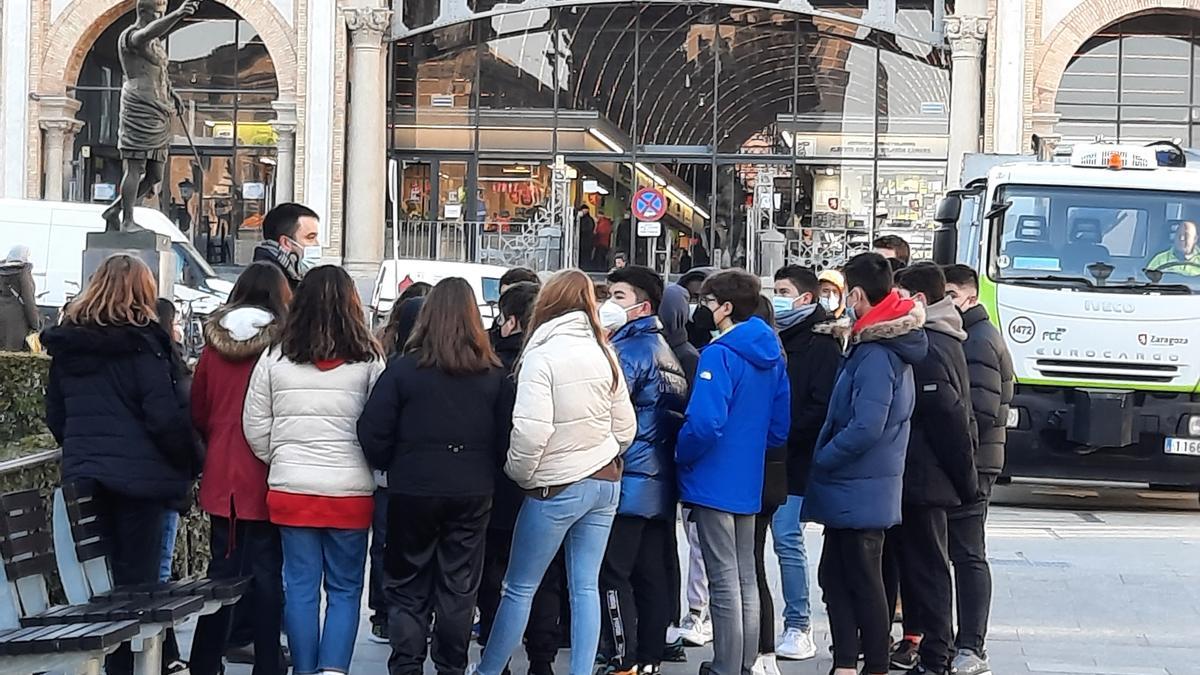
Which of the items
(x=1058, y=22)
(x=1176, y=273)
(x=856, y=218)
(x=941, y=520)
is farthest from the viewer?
(x=856, y=218)

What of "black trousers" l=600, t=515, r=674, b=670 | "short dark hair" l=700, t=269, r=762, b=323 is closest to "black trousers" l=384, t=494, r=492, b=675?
"black trousers" l=600, t=515, r=674, b=670

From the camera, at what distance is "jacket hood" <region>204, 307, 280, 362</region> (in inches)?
272

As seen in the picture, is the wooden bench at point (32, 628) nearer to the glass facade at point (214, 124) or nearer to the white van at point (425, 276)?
the white van at point (425, 276)

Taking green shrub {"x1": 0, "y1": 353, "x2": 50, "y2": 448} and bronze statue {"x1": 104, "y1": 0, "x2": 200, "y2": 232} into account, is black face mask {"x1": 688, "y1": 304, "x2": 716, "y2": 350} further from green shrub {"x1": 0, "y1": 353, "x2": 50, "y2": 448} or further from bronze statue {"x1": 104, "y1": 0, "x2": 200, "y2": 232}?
bronze statue {"x1": 104, "y1": 0, "x2": 200, "y2": 232}

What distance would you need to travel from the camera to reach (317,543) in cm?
692

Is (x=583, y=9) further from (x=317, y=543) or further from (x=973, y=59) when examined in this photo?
(x=317, y=543)

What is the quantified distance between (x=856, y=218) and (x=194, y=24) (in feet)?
44.3

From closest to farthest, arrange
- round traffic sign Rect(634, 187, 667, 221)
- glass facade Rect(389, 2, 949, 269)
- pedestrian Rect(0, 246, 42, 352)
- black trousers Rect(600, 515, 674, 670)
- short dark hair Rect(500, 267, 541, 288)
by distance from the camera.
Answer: black trousers Rect(600, 515, 674, 670)
short dark hair Rect(500, 267, 541, 288)
pedestrian Rect(0, 246, 42, 352)
round traffic sign Rect(634, 187, 667, 221)
glass facade Rect(389, 2, 949, 269)

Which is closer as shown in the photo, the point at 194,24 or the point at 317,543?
the point at 317,543

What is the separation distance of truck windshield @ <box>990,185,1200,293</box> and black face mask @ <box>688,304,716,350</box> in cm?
556

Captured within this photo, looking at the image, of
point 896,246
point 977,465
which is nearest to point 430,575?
point 977,465

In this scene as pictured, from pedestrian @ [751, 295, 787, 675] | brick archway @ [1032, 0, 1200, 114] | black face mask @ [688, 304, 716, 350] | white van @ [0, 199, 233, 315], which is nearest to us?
pedestrian @ [751, 295, 787, 675]

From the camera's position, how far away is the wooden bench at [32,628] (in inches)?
222

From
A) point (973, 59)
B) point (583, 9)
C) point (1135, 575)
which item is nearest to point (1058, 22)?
point (973, 59)
